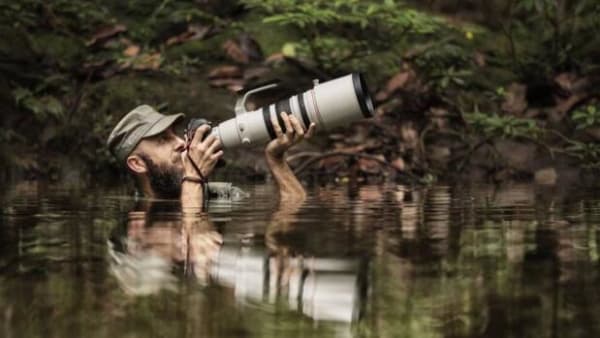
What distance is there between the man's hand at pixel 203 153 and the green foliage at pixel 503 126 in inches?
137

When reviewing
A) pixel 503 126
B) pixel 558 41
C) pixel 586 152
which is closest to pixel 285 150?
pixel 503 126

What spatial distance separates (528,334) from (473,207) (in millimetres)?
2867

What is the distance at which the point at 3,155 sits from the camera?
8.61 metres

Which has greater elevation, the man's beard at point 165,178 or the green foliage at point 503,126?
the green foliage at point 503,126

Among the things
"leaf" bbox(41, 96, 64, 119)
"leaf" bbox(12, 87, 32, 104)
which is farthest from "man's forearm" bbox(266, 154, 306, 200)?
"leaf" bbox(12, 87, 32, 104)

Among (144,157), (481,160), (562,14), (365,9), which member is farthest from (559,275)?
(562,14)

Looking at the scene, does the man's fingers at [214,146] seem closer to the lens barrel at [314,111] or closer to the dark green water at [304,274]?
the lens barrel at [314,111]

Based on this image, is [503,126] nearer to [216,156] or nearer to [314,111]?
[314,111]

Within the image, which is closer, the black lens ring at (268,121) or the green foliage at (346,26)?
the black lens ring at (268,121)

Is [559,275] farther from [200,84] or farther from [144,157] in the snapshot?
[200,84]

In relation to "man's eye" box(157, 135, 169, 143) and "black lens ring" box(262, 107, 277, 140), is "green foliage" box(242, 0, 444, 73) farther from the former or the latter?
"black lens ring" box(262, 107, 277, 140)

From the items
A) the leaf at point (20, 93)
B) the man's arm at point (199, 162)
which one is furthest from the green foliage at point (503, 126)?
the leaf at point (20, 93)

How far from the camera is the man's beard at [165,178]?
5.13 m

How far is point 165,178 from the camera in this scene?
5133 millimetres
